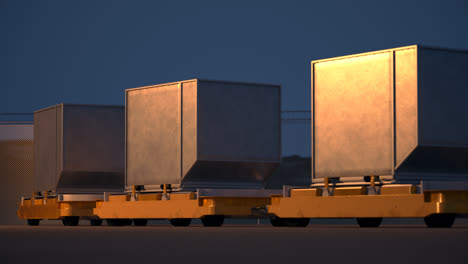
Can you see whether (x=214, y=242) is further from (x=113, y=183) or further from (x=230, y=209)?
(x=113, y=183)

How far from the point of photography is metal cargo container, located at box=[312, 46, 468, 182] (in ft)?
45.4

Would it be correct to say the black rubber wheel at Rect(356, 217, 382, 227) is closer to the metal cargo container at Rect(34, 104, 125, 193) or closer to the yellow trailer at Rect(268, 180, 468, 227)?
the yellow trailer at Rect(268, 180, 468, 227)

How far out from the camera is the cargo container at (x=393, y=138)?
13.7 meters

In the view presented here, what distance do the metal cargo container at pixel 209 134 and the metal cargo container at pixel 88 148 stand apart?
3.68 metres

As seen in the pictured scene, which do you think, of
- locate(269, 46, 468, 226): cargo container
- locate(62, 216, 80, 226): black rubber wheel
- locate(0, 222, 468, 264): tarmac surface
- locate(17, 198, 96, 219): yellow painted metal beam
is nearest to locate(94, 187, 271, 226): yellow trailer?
locate(269, 46, 468, 226): cargo container

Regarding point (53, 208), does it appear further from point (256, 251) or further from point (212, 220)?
point (256, 251)

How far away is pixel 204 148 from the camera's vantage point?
17.3 m

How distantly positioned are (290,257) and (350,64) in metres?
7.98

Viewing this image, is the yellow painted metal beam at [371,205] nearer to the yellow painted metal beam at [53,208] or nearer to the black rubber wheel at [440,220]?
the black rubber wheel at [440,220]

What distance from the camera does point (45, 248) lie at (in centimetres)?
910

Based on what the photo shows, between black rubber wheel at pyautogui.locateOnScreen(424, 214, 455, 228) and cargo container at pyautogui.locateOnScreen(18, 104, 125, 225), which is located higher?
cargo container at pyautogui.locateOnScreen(18, 104, 125, 225)

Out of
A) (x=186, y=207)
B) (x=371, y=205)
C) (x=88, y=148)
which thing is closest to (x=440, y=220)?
(x=371, y=205)

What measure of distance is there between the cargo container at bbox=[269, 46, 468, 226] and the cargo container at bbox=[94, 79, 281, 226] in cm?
218

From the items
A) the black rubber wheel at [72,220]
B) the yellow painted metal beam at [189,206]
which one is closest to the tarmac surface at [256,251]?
the yellow painted metal beam at [189,206]
